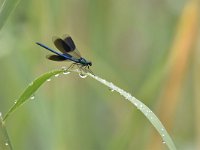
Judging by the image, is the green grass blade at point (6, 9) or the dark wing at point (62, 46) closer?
the green grass blade at point (6, 9)

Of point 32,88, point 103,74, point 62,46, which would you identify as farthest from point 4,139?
point 103,74

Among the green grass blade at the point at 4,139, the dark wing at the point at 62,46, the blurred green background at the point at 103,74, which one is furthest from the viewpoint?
the blurred green background at the point at 103,74

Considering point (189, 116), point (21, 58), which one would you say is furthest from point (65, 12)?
point (189, 116)

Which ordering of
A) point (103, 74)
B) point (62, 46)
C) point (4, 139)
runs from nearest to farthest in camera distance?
point (4, 139) → point (62, 46) → point (103, 74)

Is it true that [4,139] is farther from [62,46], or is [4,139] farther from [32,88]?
[62,46]

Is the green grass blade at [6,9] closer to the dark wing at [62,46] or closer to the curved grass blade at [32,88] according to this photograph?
the curved grass blade at [32,88]

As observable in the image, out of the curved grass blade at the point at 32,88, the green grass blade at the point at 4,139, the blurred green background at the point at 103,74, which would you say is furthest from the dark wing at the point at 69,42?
the green grass blade at the point at 4,139

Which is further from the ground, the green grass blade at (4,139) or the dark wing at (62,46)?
the dark wing at (62,46)

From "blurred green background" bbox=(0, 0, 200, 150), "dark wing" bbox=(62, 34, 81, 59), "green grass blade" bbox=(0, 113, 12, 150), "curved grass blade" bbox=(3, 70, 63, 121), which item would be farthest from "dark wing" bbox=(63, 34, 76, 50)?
"green grass blade" bbox=(0, 113, 12, 150)
